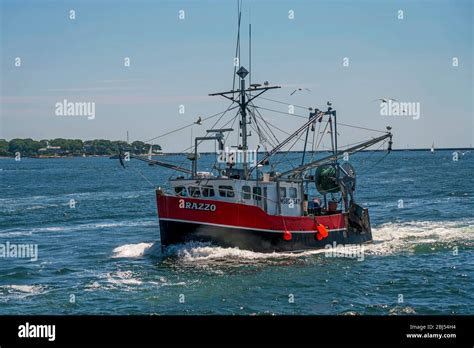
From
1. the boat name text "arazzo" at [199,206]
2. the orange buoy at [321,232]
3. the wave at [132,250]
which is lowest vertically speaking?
the wave at [132,250]

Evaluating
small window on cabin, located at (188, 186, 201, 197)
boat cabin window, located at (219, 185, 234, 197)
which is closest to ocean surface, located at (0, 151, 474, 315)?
small window on cabin, located at (188, 186, 201, 197)

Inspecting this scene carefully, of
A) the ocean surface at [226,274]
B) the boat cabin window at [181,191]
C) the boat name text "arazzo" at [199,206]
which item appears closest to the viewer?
the ocean surface at [226,274]

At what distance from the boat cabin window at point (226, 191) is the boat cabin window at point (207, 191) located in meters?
0.45

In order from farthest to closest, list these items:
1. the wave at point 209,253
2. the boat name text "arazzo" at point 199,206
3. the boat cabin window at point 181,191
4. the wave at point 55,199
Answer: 1. the wave at point 55,199
2. the boat cabin window at point 181,191
3. the boat name text "arazzo" at point 199,206
4. the wave at point 209,253

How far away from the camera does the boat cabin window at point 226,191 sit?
3096 centimetres

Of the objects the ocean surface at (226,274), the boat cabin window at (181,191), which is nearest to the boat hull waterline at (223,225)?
the ocean surface at (226,274)

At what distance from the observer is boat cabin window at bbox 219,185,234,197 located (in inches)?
1219

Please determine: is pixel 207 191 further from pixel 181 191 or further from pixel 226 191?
pixel 181 191

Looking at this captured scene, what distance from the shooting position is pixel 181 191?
31500 mm

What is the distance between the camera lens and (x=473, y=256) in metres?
30.6

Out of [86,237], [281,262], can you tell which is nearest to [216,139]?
[281,262]

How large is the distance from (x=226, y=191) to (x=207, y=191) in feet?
3.15

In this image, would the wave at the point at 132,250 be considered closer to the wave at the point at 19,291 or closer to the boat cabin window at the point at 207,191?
the boat cabin window at the point at 207,191

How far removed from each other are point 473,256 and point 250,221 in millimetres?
11045
